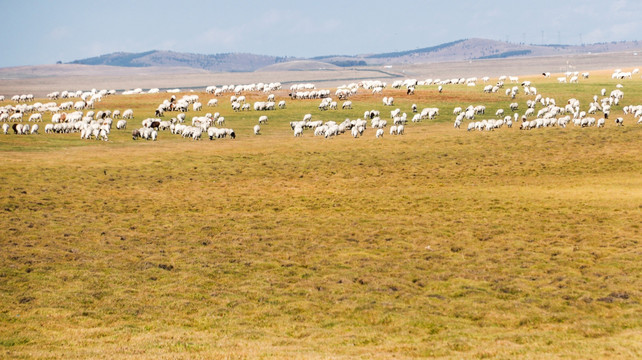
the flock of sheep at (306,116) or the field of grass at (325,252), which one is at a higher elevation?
the flock of sheep at (306,116)

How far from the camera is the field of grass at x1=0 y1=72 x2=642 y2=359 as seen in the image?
54.5ft

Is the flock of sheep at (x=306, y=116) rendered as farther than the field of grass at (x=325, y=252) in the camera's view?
Yes

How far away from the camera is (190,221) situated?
30969 millimetres

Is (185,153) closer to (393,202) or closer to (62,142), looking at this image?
(62,142)

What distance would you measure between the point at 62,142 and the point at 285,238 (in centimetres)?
3549

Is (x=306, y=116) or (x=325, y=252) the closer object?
(x=325, y=252)

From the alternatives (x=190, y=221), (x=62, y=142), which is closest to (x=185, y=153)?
(x=62, y=142)

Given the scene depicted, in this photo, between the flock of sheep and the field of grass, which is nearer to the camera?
the field of grass

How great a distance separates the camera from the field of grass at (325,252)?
16609mm

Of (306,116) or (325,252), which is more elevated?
(306,116)

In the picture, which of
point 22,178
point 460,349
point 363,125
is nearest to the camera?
point 460,349

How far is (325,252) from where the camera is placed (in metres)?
25.5

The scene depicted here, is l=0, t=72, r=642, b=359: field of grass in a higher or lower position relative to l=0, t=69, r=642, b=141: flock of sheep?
lower

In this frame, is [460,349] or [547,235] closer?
[460,349]
